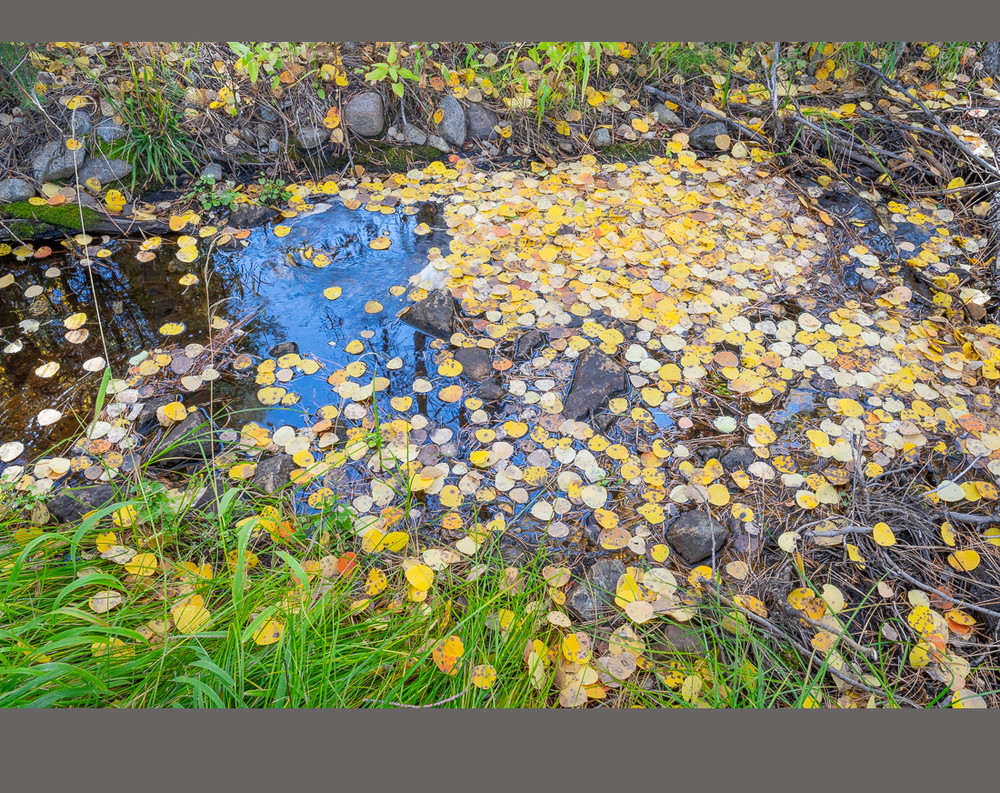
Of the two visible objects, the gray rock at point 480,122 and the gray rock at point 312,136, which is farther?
the gray rock at point 480,122

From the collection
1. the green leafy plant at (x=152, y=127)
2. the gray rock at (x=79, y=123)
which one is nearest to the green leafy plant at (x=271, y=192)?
the green leafy plant at (x=152, y=127)

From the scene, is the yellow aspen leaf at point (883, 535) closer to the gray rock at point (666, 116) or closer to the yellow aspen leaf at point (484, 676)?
the yellow aspen leaf at point (484, 676)

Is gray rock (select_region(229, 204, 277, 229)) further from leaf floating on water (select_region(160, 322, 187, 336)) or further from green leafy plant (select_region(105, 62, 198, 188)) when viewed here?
leaf floating on water (select_region(160, 322, 187, 336))

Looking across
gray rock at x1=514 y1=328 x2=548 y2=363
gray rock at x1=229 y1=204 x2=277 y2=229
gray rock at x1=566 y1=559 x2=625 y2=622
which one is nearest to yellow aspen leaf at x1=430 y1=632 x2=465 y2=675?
gray rock at x1=566 y1=559 x2=625 y2=622

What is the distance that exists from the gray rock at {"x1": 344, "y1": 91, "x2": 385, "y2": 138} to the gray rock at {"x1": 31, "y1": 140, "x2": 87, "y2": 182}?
61.1 inches

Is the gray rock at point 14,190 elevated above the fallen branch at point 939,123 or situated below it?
below

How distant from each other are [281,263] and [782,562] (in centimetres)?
273

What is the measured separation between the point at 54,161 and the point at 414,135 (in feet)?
6.82

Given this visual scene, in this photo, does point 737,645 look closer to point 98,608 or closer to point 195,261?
point 98,608

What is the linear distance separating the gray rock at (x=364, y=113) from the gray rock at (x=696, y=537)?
10.3 ft

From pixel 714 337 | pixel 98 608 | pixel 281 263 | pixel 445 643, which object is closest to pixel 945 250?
pixel 714 337

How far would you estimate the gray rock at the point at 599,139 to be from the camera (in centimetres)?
394

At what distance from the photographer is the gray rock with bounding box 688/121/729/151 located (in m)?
3.95

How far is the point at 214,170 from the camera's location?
142 inches
